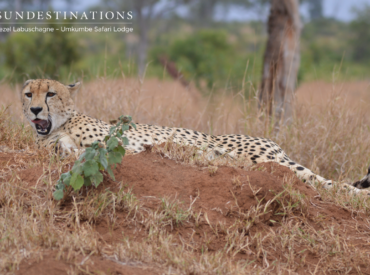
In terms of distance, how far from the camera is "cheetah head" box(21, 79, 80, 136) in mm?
3553

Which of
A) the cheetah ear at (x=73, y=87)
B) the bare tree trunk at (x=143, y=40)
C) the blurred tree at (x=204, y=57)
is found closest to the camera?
the cheetah ear at (x=73, y=87)

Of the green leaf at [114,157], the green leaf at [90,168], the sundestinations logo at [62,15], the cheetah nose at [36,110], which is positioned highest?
the sundestinations logo at [62,15]

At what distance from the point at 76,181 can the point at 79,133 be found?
53.0 inches

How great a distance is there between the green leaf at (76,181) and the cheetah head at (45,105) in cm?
134

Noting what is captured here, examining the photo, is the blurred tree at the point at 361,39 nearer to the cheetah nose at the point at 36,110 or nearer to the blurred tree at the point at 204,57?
the blurred tree at the point at 204,57

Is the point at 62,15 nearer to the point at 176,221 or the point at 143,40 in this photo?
the point at 143,40

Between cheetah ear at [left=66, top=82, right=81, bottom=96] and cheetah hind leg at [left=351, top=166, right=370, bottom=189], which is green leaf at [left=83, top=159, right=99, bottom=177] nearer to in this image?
cheetah ear at [left=66, top=82, right=81, bottom=96]

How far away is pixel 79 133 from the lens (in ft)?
12.1

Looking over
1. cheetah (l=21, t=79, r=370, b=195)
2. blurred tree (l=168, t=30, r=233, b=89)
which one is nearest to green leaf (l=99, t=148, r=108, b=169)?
cheetah (l=21, t=79, r=370, b=195)

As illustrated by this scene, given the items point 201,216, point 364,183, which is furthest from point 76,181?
point 364,183

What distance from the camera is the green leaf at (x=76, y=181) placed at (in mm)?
2377

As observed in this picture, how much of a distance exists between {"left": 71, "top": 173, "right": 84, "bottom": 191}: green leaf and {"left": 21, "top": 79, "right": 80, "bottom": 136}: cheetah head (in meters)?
1.34

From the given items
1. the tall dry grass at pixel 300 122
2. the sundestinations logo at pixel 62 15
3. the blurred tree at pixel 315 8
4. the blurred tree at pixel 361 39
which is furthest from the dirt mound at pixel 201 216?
the blurred tree at pixel 315 8

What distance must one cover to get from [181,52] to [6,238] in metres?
16.7
